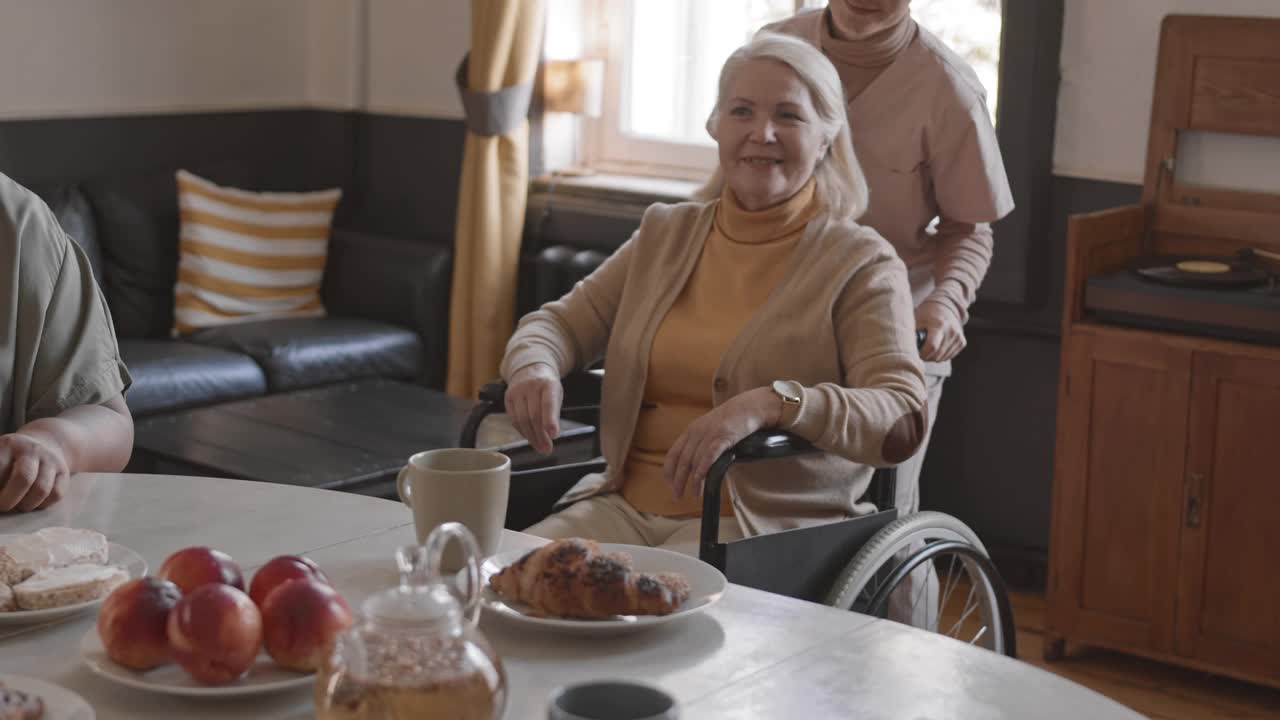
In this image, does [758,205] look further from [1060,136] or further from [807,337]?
[1060,136]

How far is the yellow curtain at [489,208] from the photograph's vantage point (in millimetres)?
4488

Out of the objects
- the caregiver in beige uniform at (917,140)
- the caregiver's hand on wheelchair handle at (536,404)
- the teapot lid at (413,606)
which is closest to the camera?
the teapot lid at (413,606)

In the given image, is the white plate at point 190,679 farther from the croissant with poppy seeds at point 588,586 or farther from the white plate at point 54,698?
the croissant with poppy seeds at point 588,586

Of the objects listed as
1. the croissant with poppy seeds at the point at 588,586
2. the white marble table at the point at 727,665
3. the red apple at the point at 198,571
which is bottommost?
the white marble table at the point at 727,665

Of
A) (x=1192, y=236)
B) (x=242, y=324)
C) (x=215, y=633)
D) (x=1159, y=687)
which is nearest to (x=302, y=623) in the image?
(x=215, y=633)

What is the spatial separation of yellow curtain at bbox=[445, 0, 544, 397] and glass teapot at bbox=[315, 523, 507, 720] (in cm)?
355

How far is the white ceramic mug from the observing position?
145 centimetres

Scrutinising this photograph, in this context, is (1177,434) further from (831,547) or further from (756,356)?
(831,547)

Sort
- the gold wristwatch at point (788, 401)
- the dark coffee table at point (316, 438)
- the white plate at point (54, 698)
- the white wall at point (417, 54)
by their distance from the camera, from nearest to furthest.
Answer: the white plate at point (54, 698), the gold wristwatch at point (788, 401), the dark coffee table at point (316, 438), the white wall at point (417, 54)

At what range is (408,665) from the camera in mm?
943

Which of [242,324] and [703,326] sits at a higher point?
[703,326]

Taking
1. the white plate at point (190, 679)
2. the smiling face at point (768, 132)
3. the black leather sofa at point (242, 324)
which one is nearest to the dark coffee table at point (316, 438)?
the black leather sofa at point (242, 324)

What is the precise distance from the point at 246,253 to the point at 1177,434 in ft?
8.60

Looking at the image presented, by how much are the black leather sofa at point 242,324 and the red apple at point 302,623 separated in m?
2.86
